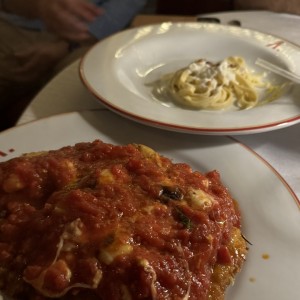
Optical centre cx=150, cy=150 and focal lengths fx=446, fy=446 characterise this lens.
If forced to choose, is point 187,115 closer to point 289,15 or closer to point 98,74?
point 98,74

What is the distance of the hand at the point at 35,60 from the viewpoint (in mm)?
3122

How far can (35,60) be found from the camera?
315 centimetres

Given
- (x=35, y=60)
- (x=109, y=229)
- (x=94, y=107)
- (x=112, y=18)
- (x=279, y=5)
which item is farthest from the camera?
(x=112, y=18)

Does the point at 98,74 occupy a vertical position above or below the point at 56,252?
below

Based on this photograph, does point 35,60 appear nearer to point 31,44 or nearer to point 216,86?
point 31,44

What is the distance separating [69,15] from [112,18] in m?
0.83

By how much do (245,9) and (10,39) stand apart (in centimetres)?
167

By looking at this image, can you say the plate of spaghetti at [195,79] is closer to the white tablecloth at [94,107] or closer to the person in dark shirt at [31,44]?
the white tablecloth at [94,107]

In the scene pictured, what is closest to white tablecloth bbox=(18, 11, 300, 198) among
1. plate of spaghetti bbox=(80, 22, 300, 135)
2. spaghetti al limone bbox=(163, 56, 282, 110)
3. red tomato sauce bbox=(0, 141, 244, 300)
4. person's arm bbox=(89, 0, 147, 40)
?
plate of spaghetti bbox=(80, 22, 300, 135)

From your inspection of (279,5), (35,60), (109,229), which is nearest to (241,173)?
(109,229)

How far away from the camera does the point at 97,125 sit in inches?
64.5

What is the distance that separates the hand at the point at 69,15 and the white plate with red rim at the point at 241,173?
3.77ft

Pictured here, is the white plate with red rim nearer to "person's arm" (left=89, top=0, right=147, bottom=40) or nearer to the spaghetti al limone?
the spaghetti al limone

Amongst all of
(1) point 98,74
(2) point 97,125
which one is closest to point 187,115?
(2) point 97,125
